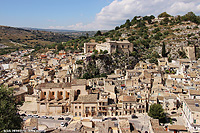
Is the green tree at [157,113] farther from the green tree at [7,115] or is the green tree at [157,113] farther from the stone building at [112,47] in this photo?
the stone building at [112,47]

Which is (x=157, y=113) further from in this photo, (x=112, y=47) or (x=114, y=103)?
(x=112, y=47)

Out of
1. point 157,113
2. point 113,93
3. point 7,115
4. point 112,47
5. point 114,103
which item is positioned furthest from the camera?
point 112,47

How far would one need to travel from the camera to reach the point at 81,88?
3319 centimetres

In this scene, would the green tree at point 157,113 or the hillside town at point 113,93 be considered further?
the green tree at point 157,113

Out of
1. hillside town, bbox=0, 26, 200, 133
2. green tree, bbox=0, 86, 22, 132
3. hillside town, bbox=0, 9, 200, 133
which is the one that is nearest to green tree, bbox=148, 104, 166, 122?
hillside town, bbox=0, 9, 200, 133

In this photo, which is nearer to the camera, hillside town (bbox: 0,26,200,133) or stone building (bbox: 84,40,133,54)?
hillside town (bbox: 0,26,200,133)

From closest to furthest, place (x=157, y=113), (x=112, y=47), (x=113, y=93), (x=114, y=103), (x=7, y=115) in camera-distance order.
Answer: (x=7, y=115) < (x=157, y=113) < (x=114, y=103) < (x=113, y=93) < (x=112, y=47)

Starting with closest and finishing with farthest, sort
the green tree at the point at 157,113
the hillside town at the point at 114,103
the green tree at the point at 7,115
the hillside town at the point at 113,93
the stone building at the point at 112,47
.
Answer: the green tree at the point at 7,115, the hillside town at the point at 114,103, the hillside town at the point at 113,93, the green tree at the point at 157,113, the stone building at the point at 112,47

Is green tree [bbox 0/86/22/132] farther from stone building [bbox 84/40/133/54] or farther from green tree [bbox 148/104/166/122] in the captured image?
stone building [bbox 84/40/133/54]

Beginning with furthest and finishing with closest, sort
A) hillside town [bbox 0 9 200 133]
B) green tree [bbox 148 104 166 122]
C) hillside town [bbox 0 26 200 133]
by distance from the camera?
green tree [bbox 148 104 166 122] → hillside town [bbox 0 9 200 133] → hillside town [bbox 0 26 200 133]

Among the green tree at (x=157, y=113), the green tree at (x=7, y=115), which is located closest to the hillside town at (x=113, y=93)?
the green tree at (x=157, y=113)

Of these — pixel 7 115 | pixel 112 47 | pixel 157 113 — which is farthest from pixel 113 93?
pixel 112 47

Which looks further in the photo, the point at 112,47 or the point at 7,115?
the point at 112,47

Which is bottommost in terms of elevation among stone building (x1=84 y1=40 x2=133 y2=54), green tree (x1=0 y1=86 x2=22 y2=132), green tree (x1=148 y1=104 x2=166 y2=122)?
green tree (x1=148 y1=104 x2=166 y2=122)
